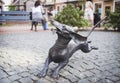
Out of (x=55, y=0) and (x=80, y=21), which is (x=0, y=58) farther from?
(x=55, y=0)

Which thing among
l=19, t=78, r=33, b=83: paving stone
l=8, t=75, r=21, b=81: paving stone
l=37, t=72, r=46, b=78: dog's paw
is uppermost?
l=37, t=72, r=46, b=78: dog's paw

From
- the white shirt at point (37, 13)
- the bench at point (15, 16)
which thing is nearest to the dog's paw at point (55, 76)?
the white shirt at point (37, 13)

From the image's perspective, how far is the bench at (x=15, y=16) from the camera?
1331 centimetres

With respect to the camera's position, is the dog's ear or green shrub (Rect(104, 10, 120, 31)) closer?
the dog's ear

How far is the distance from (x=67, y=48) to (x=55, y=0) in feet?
135

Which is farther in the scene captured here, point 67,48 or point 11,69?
point 11,69

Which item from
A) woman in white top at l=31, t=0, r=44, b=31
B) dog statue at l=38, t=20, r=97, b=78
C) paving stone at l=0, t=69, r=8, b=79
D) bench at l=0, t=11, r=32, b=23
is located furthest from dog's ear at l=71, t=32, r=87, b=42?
bench at l=0, t=11, r=32, b=23

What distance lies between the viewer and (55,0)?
44.2 m

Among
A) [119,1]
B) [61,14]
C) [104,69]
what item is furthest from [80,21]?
[119,1]

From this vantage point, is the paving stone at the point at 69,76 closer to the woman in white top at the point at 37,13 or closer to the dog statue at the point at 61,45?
the dog statue at the point at 61,45

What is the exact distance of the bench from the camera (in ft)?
43.7

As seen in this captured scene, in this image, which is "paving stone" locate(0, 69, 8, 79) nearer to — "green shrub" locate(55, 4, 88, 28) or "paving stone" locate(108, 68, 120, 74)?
"paving stone" locate(108, 68, 120, 74)

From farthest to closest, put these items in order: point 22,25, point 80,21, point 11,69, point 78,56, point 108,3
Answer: point 108,3 → point 22,25 → point 80,21 → point 78,56 → point 11,69

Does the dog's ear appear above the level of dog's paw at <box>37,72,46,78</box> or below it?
above
